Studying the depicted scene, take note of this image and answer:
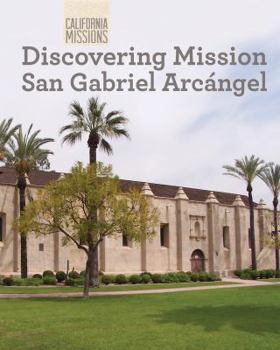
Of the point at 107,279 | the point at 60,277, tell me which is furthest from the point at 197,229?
the point at 60,277

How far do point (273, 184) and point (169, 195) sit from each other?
38.4ft

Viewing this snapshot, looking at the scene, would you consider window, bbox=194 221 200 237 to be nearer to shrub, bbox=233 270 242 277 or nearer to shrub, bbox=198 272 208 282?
shrub, bbox=233 270 242 277

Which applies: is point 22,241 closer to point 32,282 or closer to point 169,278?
point 32,282

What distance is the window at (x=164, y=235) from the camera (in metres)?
53.5

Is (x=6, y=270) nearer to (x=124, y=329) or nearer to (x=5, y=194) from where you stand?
(x=5, y=194)

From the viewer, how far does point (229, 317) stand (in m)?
18.6

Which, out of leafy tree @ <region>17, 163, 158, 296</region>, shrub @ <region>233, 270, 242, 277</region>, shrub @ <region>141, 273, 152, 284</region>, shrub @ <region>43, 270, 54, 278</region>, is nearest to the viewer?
leafy tree @ <region>17, 163, 158, 296</region>

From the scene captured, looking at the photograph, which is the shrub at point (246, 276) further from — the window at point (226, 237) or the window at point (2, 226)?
the window at point (2, 226)

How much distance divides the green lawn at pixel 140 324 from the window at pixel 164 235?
2838 centimetres

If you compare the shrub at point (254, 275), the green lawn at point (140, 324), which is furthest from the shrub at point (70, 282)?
the shrub at point (254, 275)

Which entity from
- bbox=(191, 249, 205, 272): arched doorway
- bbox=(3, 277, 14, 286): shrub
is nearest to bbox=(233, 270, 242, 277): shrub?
bbox=(191, 249, 205, 272): arched doorway

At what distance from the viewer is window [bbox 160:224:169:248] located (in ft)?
176

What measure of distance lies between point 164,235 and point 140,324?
37.2 m

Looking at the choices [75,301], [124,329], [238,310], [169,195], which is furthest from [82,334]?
[169,195]
